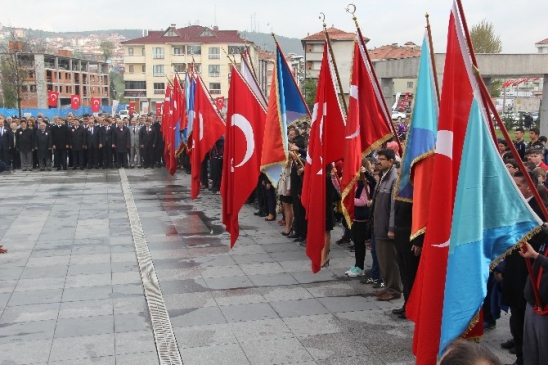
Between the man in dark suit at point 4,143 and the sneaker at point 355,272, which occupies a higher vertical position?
the man in dark suit at point 4,143

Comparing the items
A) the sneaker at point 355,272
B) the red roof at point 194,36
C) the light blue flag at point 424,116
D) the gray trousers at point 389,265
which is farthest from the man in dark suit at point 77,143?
the red roof at point 194,36

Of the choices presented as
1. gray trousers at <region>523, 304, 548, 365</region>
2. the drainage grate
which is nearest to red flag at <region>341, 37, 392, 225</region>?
the drainage grate

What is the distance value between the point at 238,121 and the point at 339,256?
2.69 metres

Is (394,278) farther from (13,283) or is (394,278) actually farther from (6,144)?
(6,144)

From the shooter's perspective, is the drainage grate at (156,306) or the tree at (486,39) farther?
the tree at (486,39)

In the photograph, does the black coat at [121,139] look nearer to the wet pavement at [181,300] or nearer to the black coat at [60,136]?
the black coat at [60,136]

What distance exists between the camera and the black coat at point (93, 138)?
22531 millimetres

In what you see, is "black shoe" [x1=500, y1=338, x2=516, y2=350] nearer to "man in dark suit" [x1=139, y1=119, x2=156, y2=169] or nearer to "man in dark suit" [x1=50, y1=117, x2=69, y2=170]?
"man in dark suit" [x1=139, y1=119, x2=156, y2=169]

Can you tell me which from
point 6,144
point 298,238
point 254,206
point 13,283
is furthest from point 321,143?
point 6,144

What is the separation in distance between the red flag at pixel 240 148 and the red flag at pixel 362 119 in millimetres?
2414

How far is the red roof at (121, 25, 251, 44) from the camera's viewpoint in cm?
9169

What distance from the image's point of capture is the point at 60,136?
22.1 metres

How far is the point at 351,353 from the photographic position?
6.20 meters

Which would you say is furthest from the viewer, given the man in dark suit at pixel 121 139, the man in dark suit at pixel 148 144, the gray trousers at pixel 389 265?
the man in dark suit at pixel 148 144
